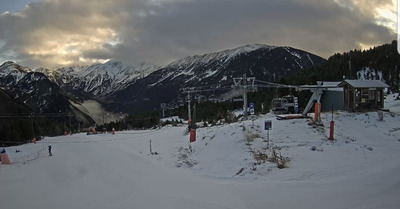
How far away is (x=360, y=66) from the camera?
9556cm

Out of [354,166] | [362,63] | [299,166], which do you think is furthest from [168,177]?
[362,63]

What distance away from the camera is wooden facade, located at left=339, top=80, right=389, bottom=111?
2638 centimetres

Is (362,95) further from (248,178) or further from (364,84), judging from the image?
(248,178)

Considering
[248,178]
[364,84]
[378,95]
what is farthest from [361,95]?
[248,178]

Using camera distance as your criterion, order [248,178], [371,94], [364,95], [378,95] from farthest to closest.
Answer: [378,95], [371,94], [364,95], [248,178]

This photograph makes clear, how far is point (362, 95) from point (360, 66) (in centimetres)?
7945

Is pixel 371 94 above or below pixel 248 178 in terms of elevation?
above

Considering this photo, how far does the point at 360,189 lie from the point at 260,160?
587 centimetres

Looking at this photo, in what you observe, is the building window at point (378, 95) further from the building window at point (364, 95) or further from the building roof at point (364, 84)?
the building window at point (364, 95)

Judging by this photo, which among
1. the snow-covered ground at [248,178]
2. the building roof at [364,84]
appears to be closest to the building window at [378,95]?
the building roof at [364,84]

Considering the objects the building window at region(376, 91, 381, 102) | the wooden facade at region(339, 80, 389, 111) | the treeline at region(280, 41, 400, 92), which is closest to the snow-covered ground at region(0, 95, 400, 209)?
the wooden facade at region(339, 80, 389, 111)

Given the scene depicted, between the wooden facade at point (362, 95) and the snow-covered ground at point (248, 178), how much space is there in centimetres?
536

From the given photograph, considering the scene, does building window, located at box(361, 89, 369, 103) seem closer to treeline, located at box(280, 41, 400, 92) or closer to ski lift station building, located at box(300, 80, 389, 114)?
ski lift station building, located at box(300, 80, 389, 114)

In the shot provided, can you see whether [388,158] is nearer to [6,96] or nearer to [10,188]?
[10,188]
